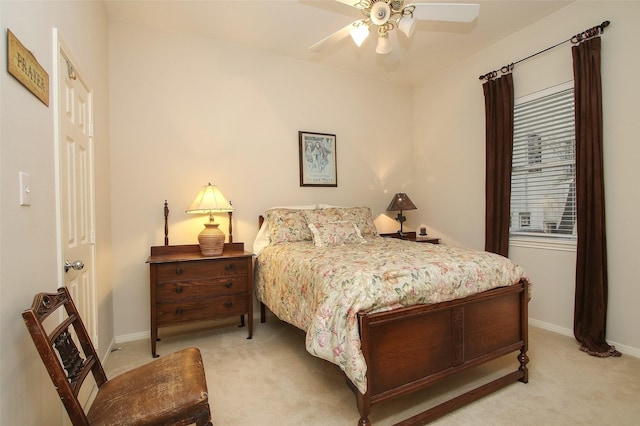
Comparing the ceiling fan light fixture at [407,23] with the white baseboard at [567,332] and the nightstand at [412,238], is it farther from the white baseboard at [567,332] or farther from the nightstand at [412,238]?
the white baseboard at [567,332]

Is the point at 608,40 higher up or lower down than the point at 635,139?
higher up

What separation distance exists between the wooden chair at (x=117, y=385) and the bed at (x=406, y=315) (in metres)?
0.63

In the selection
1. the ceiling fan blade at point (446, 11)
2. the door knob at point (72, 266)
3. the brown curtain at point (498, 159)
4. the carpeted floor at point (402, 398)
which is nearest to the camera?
the door knob at point (72, 266)

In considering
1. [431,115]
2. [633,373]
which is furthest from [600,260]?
[431,115]

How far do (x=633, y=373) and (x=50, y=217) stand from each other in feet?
11.7

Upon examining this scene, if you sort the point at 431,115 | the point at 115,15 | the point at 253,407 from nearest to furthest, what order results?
the point at 253,407
the point at 115,15
the point at 431,115

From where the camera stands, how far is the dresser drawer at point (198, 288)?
101 inches

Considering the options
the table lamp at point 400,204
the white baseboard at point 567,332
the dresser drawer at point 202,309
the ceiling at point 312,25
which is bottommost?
the white baseboard at point 567,332

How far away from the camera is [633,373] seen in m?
2.14

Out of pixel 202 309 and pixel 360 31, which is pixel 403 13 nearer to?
pixel 360 31

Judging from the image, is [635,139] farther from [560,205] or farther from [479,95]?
[479,95]

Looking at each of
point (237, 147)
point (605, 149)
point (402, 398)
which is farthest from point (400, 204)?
point (402, 398)

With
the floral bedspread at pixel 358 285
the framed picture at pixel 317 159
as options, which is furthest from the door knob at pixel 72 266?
the framed picture at pixel 317 159

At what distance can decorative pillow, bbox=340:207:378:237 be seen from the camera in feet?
11.2
